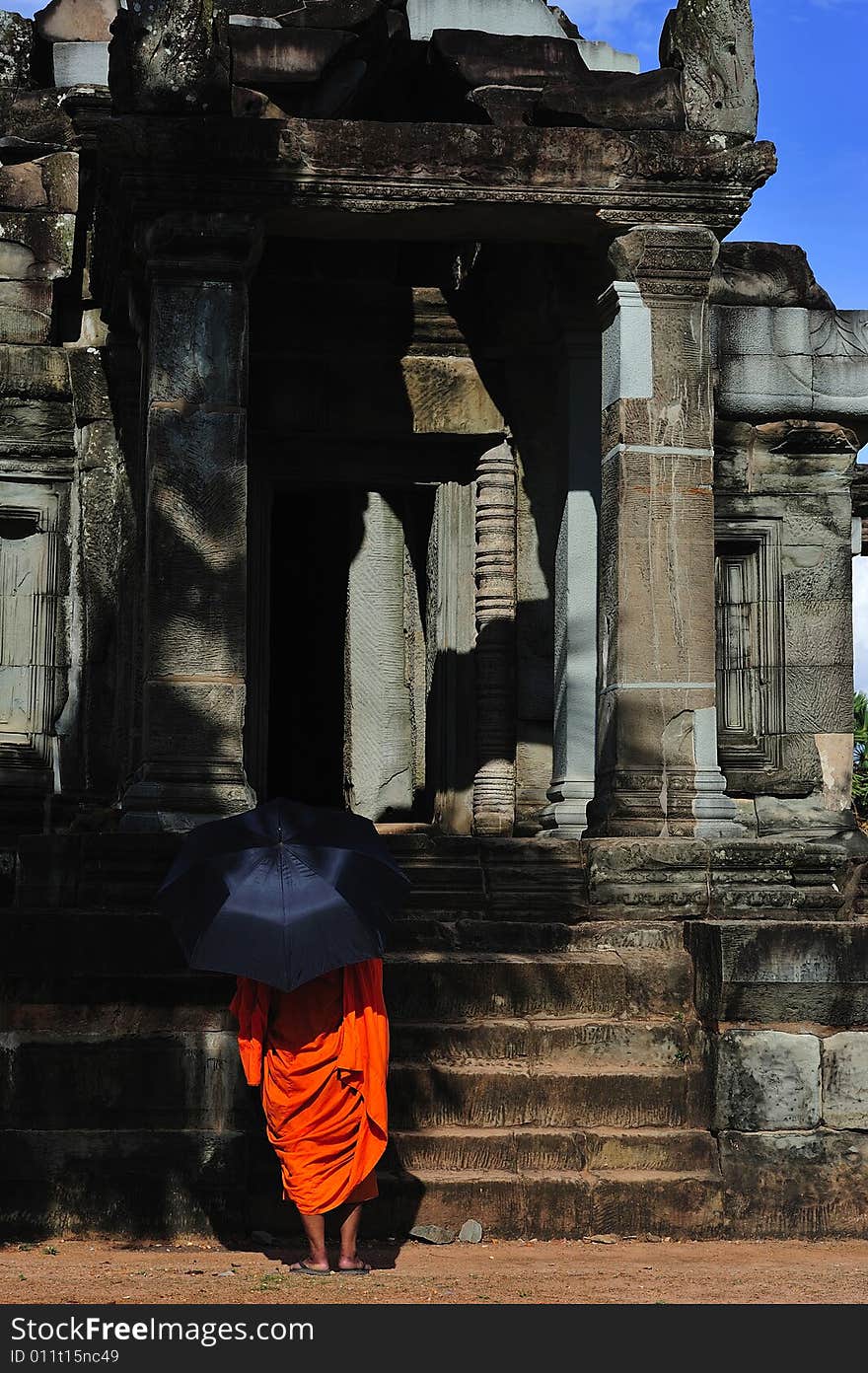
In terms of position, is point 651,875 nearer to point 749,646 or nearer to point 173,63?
point 749,646

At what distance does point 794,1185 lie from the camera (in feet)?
26.2

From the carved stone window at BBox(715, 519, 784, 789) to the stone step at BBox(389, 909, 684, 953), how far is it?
325 cm

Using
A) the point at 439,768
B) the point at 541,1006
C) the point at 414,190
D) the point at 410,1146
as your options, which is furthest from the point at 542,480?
the point at 410,1146

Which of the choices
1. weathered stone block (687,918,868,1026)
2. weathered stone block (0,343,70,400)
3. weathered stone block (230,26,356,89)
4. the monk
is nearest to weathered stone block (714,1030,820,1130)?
weathered stone block (687,918,868,1026)

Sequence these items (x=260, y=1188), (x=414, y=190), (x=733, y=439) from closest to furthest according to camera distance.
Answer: (x=260, y=1188)
(x=414, y=190)
(x=733, y=439)

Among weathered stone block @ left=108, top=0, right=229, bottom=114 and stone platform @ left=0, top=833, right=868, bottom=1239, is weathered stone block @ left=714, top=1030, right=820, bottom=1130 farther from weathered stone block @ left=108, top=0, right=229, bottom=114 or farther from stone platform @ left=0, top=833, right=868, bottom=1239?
weathered stone block @ left=108, top=0, right=229, bottom=114

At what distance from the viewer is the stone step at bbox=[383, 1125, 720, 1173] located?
7820mm

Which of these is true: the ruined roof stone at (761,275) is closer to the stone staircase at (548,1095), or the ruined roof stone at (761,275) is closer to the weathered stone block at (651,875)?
the weathered stone block at (651,875)

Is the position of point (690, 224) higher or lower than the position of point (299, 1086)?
higher

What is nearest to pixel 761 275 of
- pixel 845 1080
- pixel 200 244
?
pixel 200 244

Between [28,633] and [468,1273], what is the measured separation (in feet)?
21.3

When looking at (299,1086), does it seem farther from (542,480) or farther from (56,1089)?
(542,480)

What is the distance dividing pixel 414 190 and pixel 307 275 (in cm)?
255

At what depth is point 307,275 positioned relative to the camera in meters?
12.2
